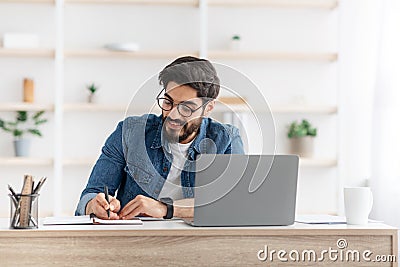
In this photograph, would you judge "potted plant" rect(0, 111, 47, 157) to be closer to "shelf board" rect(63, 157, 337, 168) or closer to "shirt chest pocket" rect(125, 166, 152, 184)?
"shelf board" rect(63, 157, 337, 168)

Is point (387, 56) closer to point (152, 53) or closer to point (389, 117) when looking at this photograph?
point (389, 117)

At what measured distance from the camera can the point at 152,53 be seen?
404 cm

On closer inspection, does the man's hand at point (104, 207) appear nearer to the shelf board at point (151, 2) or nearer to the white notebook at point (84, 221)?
the white notebook at point (84, 221)

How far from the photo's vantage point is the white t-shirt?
199 cm

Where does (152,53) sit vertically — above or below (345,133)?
above

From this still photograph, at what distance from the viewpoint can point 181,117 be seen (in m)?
A: 1.96

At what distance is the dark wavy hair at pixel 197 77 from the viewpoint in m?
1.97

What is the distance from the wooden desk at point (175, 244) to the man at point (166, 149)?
236 mm

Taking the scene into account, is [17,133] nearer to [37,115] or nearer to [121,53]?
[37,115]

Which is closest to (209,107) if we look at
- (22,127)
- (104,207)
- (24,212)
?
(104,207)

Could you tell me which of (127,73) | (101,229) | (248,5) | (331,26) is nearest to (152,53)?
(127,73)

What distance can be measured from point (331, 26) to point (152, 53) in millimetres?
1242

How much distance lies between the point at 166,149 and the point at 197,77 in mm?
310

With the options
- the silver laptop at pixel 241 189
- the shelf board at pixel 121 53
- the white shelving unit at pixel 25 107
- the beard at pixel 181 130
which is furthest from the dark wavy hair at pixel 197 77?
the white shelving unit at pixel 25 107
